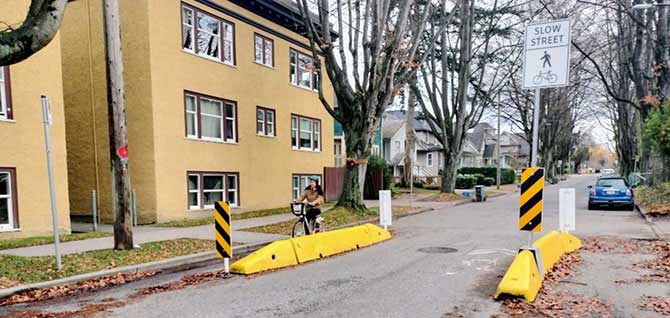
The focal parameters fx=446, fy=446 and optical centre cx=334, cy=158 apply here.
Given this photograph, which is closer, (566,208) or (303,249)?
(303,249)

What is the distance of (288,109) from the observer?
22.4 meters

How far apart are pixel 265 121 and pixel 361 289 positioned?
15.2 meters

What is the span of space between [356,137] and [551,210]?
32.9 ft

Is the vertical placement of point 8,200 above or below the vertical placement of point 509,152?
above

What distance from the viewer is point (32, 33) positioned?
655cm

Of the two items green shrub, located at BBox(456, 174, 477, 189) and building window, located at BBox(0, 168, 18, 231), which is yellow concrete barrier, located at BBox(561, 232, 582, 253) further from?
green shrub, located at BBox(456, 174, 477, 189)

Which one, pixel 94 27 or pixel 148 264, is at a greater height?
pixel 94 27

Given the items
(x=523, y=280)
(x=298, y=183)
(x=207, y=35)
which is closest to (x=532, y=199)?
(x=523, y=280)

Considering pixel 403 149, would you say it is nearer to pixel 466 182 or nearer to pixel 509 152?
pixel 466 182

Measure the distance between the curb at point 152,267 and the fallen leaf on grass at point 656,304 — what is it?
7.34 meters

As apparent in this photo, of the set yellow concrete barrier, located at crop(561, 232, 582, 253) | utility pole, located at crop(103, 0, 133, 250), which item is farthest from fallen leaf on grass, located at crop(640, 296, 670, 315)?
utility pole, located at crop(103, 0, 133, 250)

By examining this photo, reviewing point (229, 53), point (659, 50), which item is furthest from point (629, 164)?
point (229, 53)

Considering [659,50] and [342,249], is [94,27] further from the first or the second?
[659,50]

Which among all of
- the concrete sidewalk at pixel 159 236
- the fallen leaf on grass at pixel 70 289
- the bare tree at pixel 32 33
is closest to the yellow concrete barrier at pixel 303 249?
the fallen leaf on grass at pixel 70 289
